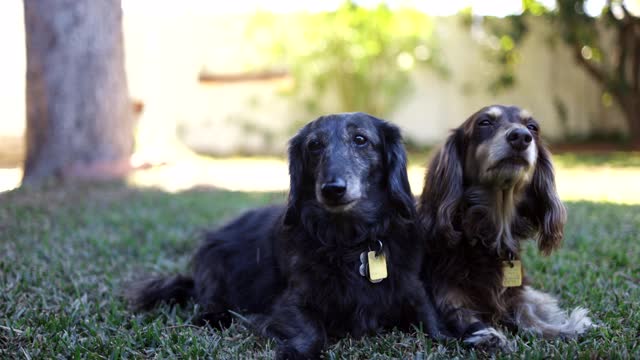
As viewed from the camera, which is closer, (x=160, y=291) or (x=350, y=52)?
(x=160, y=291)

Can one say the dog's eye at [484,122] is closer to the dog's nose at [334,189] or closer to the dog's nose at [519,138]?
the dog's nose at [519,138]

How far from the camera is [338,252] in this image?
280 cm

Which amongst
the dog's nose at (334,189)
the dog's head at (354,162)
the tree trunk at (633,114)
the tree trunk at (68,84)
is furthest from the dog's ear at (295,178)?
the tree trunk at (633,114)

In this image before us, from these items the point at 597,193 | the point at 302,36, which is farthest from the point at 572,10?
the point at 597,193

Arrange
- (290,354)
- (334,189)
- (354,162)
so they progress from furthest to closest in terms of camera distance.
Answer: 1. (354,162)
2. (334,189)
3. (290,354)

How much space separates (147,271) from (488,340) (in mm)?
2318

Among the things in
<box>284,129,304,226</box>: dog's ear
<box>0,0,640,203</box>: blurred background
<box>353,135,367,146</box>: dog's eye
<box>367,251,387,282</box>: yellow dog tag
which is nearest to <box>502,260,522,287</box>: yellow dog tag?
<box>367,251,387,282</box>: yellow dog tag

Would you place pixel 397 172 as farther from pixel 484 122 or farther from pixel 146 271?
pixel 146 271

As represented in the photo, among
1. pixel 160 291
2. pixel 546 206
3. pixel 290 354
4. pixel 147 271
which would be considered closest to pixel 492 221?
pixel 546 206

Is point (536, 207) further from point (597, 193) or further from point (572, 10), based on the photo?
point (572, 10)

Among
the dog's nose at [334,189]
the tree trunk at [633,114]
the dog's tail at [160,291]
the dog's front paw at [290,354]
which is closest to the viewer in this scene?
the dog's front paw at [290,354]

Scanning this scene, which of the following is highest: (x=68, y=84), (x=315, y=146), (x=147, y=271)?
(x=68, y=84)

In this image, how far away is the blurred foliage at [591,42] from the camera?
12023 mm

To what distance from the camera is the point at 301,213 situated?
2945 mm
